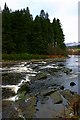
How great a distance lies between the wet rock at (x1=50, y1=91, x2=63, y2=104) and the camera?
19.6 metres

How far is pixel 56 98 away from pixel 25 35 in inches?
2102

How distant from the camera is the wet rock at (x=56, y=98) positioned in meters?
19.6

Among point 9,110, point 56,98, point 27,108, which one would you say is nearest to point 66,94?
point 56,98

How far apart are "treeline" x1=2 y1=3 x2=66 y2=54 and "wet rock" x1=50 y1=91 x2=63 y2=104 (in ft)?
150

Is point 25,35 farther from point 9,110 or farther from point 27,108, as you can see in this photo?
point 9,110

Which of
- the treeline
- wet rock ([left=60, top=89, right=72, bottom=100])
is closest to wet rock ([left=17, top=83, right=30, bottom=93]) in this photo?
wet rock ([left=60, top=89, right=72, bottom=100])

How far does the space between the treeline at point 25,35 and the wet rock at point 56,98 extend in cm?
4585

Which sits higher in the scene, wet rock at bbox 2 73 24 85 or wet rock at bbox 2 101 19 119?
wet rock at bbox 2 73 24 85

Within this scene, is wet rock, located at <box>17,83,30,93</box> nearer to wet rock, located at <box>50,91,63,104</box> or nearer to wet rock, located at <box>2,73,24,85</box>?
wet rock, located at <box>2,73,24,85</box>

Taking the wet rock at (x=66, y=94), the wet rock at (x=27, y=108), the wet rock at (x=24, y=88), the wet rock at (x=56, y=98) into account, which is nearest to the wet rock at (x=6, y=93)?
the wet rock at (x=24, y=88)

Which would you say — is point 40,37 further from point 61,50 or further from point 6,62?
point 6,62

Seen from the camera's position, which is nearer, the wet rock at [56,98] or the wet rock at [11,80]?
the wet rock at [56,98]

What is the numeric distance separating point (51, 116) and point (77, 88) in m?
9.77

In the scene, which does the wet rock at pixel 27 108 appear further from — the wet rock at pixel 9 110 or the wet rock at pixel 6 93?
the wet rock at pixel 6 93
